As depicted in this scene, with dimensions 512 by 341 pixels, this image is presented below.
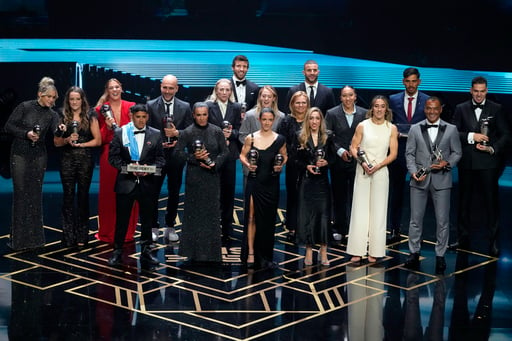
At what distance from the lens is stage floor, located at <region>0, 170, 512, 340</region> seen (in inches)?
262

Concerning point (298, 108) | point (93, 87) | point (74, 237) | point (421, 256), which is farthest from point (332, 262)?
point (93, 87)

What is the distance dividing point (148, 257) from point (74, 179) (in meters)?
1.10

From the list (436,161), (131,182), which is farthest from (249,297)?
(436,161)

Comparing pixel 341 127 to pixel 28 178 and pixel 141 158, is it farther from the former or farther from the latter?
pixel 28 178

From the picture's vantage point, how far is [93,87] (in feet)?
40.7

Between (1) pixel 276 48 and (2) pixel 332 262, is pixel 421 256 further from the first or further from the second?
(1) pixel 276 48

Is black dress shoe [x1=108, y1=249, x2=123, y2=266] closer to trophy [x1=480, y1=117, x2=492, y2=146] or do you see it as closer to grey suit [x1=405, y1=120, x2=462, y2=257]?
grey suit [x1=405, y1=120, x2=462, y2=257]

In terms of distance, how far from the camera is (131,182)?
8.02m

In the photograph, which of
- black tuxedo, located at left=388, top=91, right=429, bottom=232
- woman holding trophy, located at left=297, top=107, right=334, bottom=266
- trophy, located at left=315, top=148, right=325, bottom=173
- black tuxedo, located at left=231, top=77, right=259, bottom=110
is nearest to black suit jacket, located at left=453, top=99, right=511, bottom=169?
black tuxedo, located at left=388, top=91, right=429, bottom=232

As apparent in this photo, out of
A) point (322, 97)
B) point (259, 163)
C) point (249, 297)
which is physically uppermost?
point (322, 97)

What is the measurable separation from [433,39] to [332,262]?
16.2 ft

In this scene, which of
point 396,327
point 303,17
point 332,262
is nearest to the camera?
point 396,327

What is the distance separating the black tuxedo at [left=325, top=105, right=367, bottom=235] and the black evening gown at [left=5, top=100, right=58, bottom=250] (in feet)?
8.63

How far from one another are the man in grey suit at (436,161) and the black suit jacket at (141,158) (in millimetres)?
2238
